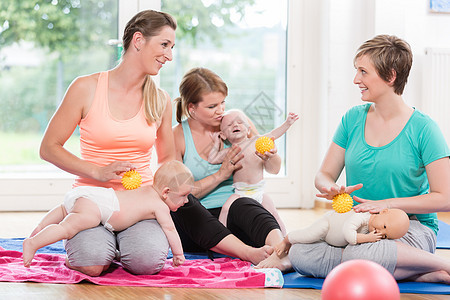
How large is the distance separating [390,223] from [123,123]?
103 cm

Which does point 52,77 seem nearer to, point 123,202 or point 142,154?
point 142,154

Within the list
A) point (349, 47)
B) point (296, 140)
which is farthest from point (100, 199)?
point (349, 47)

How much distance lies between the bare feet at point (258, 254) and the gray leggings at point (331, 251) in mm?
117

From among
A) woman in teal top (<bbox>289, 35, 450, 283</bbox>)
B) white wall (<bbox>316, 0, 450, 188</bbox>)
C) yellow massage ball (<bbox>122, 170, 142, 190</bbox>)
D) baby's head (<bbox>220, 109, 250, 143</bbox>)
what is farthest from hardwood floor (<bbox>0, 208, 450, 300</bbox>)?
white wall (<bbox>316, 0, 450, 188</bbox>)

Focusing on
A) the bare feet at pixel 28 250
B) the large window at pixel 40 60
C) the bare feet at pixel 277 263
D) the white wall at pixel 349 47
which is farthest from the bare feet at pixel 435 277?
the large window at pixel 40 60

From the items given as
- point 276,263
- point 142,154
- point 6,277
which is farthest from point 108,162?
point 276,263

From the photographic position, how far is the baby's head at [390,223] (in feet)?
6.35

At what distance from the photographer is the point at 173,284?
1.98 m

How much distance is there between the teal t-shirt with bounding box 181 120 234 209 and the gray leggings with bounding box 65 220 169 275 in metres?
0.43

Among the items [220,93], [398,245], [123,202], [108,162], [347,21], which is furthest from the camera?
[347,21]

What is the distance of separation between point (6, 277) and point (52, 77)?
2.11 metres

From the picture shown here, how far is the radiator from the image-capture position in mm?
3965

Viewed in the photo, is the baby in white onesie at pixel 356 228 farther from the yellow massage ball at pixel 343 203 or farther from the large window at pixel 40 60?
the large window at pixel 40 60

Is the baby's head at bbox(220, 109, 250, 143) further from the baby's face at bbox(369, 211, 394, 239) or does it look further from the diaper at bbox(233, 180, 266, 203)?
the baby's face at bbox(369, 211, 394, 239)
